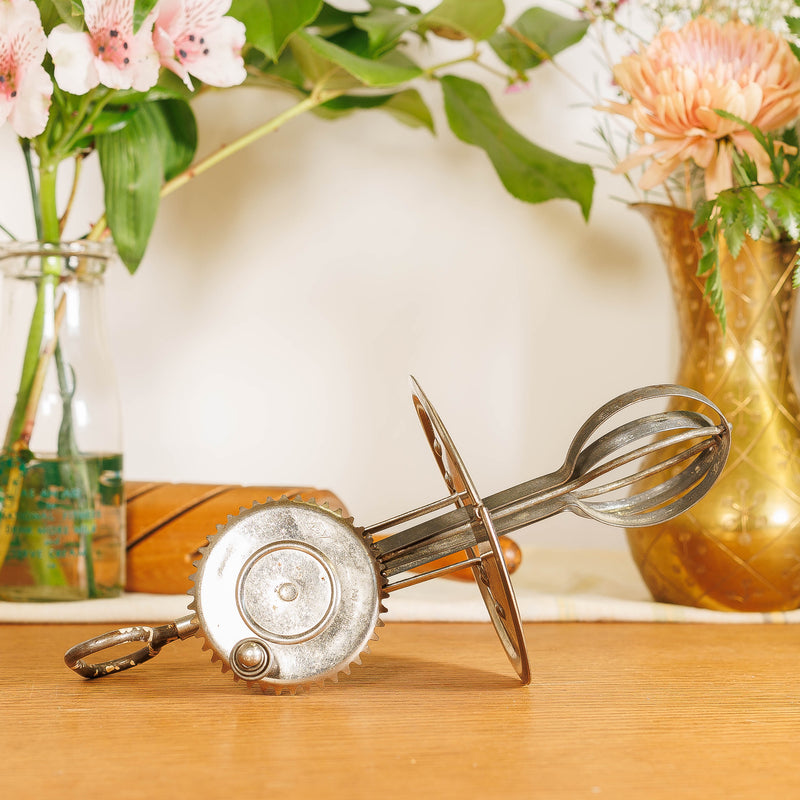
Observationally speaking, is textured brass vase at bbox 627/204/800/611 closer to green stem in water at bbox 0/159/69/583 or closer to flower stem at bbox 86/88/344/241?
flower stem at bbox 86/88/344/241

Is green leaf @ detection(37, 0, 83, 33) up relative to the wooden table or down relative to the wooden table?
up

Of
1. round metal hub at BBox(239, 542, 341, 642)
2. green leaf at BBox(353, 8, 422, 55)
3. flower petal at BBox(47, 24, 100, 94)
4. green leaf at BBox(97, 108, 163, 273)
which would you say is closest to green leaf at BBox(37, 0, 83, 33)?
flower petal at BBox(47, 24, 100, 94)

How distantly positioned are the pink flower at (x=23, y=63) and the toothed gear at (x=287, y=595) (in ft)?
0.99

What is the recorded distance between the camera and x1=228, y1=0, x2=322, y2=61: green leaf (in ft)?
1.98

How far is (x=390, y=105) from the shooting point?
2.69ft

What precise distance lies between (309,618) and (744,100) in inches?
16.9

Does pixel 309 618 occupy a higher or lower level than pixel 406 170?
lower

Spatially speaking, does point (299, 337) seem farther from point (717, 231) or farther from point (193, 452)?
point (717, 231)

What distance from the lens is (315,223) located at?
0.89m

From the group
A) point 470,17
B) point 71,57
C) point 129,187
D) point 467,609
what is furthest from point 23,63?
point 467,609

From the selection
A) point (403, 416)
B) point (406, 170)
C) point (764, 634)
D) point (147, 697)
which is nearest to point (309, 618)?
point (147, 697)

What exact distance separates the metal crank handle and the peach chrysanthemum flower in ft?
1.44

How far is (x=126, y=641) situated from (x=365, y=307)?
0.52m

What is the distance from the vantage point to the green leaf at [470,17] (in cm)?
71
